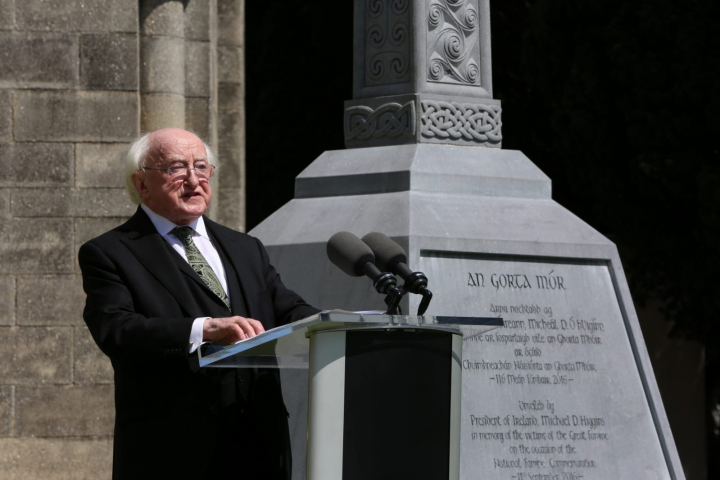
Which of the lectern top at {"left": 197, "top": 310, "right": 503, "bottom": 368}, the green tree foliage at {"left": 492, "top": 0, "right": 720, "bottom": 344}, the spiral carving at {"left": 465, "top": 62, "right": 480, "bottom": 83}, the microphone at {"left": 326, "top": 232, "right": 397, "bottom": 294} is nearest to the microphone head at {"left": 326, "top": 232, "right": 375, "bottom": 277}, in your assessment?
Result: the microphone at {"left": 326, "top": 232, "right": 397, "bottom": 294}

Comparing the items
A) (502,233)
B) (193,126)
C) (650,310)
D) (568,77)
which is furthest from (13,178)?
(650,310)

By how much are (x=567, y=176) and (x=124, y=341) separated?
27.7 feet

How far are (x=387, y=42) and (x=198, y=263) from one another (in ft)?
5.35

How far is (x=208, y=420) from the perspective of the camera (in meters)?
3.64

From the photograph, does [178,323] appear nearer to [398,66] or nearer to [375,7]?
[398,66]

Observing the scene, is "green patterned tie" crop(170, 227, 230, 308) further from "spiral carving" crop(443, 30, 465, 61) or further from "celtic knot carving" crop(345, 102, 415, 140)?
"spiral carving" crop(443, 30, 465, 61)

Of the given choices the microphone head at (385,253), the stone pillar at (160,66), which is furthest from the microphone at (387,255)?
the stone pillar at (160,66)

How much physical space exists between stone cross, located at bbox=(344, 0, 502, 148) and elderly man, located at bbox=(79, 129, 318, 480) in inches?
52.2

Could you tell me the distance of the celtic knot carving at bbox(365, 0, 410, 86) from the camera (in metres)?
5.12

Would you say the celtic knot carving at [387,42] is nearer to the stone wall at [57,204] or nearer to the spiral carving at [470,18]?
the spiral carving at [470,18]

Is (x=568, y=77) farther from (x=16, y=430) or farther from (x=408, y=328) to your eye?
(x=408, y=328)

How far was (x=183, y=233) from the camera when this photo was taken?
3.85 meters

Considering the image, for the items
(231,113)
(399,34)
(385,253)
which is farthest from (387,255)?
(231,113)

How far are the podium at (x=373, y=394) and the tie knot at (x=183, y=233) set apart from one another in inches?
22.7
